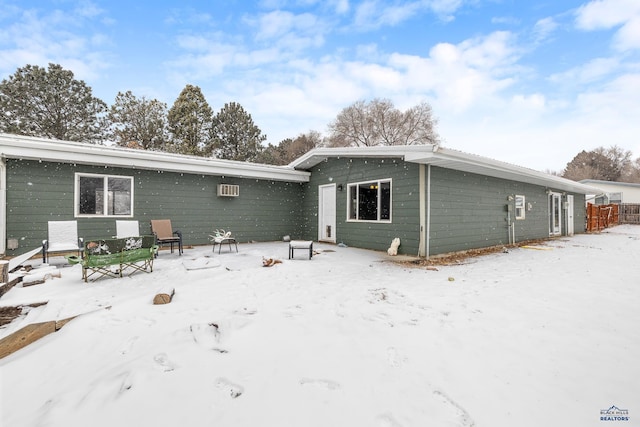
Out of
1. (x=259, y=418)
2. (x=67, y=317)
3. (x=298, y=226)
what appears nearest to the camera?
(x=259, y=418)

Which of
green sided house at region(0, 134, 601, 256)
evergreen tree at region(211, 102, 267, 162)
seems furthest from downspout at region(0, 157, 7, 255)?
evergreen tree at region(211, 102, 267, 162)

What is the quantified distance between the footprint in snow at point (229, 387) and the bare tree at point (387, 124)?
2496 centimetres

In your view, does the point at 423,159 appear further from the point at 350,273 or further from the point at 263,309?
the point at 263,309

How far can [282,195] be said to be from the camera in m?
9.99

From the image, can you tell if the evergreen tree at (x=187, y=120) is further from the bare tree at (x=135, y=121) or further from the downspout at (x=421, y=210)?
the downspout at (x=421, y=210)

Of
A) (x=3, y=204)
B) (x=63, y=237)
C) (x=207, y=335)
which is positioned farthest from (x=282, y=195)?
(x=207, y=335)

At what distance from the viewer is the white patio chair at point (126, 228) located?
683 centimetres

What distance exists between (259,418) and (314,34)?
41.5 feet

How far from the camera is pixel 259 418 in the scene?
1.60 metres

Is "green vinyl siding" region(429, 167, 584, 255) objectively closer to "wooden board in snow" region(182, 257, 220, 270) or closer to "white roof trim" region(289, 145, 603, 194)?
"white roof trim" region(289, 145, 603, 194)

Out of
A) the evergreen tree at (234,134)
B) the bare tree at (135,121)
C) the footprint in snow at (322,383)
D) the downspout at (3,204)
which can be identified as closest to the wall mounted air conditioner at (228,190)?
the downspout at (3,204)

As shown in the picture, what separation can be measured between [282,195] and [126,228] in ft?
15.3

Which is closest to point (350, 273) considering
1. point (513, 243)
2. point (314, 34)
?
point (513, 243)

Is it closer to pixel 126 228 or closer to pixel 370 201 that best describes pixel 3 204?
pixel 126 228
